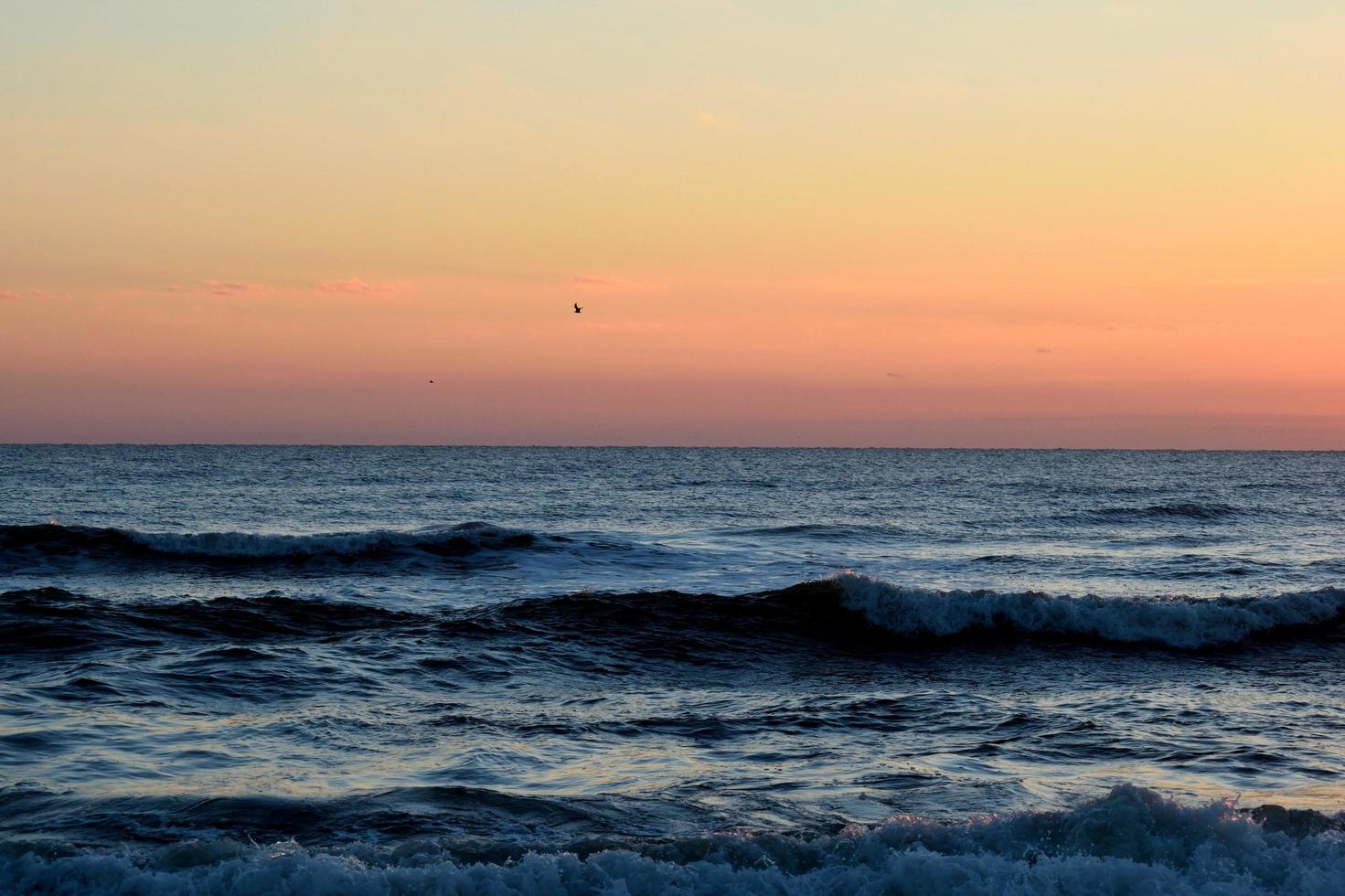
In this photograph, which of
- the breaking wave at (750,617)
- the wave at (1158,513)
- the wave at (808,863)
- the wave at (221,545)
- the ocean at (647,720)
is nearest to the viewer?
the wave at (808,863)

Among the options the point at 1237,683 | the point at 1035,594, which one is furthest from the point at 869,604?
the point at 1237,683

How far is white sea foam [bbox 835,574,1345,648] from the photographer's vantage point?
18.7 m

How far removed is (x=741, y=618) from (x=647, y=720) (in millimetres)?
7033

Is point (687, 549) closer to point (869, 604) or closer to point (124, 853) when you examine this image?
point (869, 604)

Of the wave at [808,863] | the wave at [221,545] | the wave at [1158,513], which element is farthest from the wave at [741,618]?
the wave at [1158,513]

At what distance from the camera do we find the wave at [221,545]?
1050 inches

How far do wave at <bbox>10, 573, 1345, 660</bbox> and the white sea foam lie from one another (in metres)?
0.02

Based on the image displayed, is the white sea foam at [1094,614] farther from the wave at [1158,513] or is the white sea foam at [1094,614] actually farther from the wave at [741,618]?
the wave at [1158,513]

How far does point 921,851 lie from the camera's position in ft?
26.0

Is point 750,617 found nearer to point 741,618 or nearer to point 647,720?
point 741,618

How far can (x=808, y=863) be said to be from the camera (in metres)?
7.97

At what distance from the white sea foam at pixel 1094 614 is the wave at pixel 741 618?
2 centimetres

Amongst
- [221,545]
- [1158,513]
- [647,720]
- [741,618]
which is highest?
[1158,513]

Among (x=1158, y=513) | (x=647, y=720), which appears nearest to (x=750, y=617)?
(x=647, y=720)
